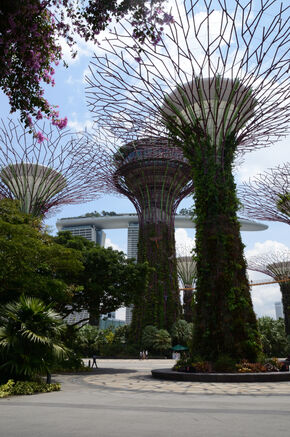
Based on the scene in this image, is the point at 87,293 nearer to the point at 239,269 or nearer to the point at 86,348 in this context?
the point at 239,269

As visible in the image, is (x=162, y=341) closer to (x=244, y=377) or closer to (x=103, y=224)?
(x=244, y=377)

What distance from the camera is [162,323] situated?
31.5 meters

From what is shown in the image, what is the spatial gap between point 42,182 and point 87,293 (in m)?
6.66

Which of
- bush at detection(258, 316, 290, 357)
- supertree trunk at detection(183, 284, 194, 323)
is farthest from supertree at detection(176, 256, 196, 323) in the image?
bush at detection(258, 316, 290, 357)

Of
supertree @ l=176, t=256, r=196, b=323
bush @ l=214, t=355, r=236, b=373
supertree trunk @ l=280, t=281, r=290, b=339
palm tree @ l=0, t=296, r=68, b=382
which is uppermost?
supertree @ l=176, t=256, r=196, b=323

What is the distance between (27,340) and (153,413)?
15.7 ft

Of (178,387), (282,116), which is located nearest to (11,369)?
(178,387)

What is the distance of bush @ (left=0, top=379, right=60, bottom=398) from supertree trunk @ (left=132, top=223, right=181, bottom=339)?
21404 millimetres

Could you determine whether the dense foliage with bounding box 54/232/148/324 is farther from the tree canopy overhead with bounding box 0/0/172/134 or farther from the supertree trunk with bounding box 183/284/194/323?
the supertree trunk with bounding box 183/284/194/323

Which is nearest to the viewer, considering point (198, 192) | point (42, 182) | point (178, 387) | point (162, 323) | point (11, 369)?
point (11, 369)

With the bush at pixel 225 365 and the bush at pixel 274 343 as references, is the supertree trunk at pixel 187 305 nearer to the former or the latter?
the bush at pixel 274 343

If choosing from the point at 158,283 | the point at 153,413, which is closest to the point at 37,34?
the point at 153,413

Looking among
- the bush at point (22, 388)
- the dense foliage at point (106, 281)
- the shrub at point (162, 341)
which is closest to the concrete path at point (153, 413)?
the bush at point (22, 388)

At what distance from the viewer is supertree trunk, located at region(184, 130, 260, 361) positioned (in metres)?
12.9
